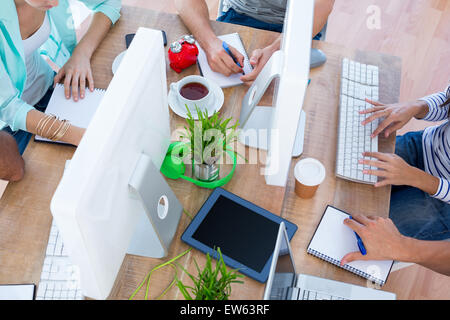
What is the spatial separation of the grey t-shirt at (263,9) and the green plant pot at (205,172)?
2.96 ft

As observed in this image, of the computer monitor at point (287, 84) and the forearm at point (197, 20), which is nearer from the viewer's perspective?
the computer monitor at point (287, 84)

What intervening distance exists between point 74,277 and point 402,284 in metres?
1.38

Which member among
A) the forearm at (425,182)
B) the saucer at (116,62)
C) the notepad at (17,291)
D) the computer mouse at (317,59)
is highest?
the computer mouse at (317,59)

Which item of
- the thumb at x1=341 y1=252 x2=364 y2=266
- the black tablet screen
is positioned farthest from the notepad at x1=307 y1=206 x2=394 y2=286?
the black tablet screen

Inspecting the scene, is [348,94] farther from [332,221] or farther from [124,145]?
[124,145]

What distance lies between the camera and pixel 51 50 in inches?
58.6

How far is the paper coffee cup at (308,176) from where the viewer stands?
1027mm

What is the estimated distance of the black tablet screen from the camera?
Result: 3.14 feet

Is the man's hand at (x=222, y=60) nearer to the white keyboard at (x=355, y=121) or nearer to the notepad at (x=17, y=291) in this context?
the white keyboard at (x=355, y=121)

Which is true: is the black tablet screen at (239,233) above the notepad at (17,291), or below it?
above

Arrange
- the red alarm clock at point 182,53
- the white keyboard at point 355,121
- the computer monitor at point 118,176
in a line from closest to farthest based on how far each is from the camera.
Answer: the computer monitor at point 118,176
the white keyboard at point 355,121
the red alarm clock at point 182,53

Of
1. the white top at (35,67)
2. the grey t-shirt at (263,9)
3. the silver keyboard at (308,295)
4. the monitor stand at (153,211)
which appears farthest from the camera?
the grey t-shirt at (263,9)

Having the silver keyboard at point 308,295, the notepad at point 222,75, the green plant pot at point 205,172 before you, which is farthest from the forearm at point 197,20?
the silver keyboard at point 308,295
